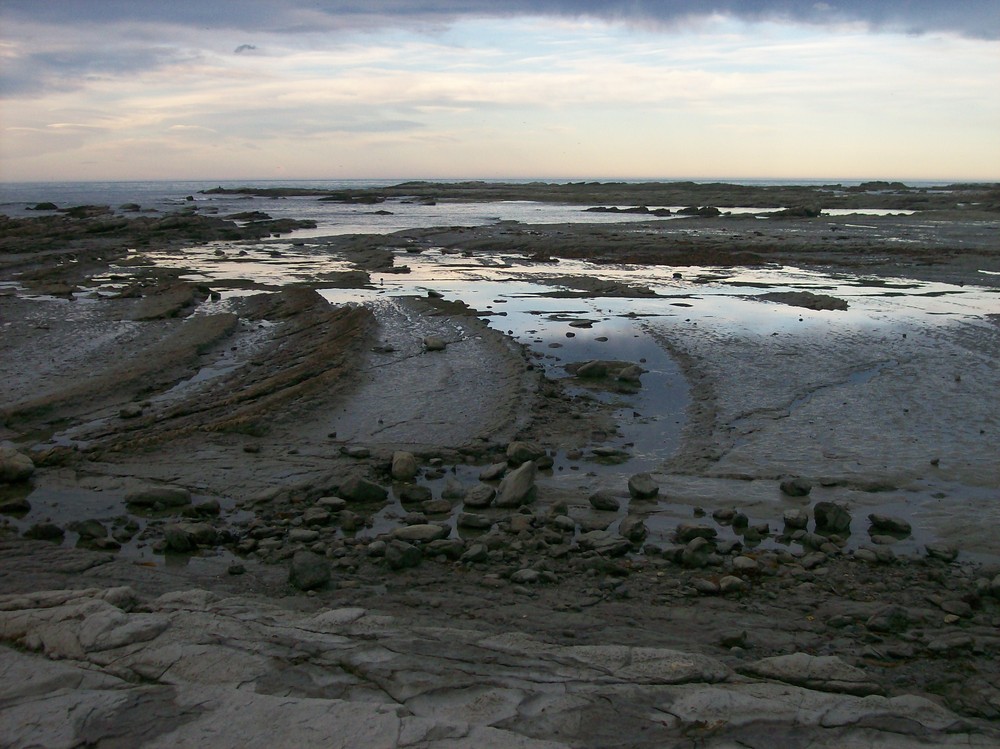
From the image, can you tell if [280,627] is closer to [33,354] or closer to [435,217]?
[33,354]

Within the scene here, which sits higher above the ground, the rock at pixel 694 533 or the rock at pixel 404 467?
the rock at pixel 404 467

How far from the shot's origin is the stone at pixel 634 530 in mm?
6117

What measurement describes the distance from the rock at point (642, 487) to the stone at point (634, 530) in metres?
0.66

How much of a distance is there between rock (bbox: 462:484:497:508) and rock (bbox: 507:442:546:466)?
87cm

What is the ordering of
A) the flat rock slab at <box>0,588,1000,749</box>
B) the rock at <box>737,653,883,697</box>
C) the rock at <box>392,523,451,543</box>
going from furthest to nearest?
the rock at <box>392,523,451,543</box>
the rock at <box>737,653,883,697</box>
the flat rock slab at <box>0,588,1000,749</box>

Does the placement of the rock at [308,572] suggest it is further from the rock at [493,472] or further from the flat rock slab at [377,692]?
the rock at [493,472]

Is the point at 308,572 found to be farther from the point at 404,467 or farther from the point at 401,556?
the point at 404,467

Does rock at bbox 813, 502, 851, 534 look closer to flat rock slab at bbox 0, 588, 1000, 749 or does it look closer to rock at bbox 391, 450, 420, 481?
flat rock slab at bbox 0, 588, 1000, 749

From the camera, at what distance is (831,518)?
6285 mm

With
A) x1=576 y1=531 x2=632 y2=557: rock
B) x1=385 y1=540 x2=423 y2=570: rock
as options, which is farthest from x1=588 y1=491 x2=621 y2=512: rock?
x1=385 y1=540 x2=423 y2=570: rock

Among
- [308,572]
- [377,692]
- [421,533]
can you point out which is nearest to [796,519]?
[421,533]

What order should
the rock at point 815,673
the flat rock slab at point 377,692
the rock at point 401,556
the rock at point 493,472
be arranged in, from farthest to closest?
the rock at point 493,472
the rock at point 401,556
the rock at point 815,673
the flat rock slab at point 377,692

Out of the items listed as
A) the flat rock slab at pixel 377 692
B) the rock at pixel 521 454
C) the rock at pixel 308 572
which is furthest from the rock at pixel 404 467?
the flat rock slab at pixel 377 692

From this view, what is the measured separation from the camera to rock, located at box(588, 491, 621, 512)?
22.1ft
